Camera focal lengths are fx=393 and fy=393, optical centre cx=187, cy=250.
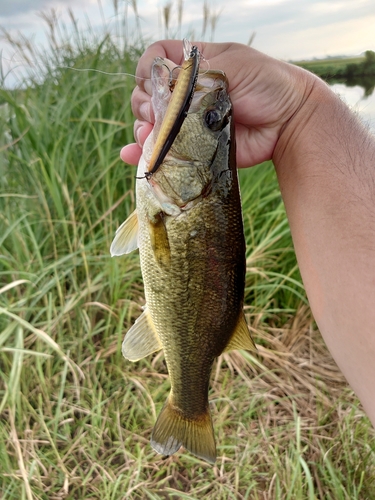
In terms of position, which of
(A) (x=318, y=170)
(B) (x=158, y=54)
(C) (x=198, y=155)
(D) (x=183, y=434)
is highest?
(B) (x=158, y=54)

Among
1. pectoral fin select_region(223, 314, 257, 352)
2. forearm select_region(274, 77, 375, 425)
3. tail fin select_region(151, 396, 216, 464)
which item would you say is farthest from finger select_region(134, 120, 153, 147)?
tail fin select_region(151, 396, 216, 464)

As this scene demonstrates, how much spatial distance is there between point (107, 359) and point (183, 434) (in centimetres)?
104

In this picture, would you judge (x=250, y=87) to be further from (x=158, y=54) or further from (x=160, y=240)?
(x=160, y=240)

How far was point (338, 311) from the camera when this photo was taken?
1224 mm

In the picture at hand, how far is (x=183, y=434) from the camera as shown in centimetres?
133

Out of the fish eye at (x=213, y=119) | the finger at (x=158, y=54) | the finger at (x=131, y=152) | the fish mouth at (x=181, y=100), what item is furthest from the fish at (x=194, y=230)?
the finger at (x=131, y=152)

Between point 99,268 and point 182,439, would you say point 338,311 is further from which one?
point 99,268

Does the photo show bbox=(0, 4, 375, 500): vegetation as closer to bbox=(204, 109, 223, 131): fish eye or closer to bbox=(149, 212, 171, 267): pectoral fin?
bbox=(149, 212, 171, 267): pectoral fin

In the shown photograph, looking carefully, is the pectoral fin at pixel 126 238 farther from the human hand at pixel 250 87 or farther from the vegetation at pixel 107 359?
the vegetation at pixel 107 359

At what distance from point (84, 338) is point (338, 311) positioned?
1.41 m

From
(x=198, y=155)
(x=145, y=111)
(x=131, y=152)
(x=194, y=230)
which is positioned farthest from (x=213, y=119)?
(x=131, y=152)

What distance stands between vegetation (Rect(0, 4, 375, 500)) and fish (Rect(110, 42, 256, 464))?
77 centimetres

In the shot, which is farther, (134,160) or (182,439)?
(134,160)

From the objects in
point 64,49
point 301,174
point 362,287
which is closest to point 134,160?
point 301,174
